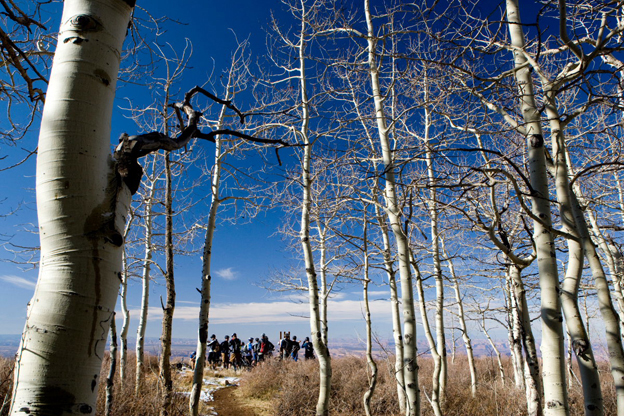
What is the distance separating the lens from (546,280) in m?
2.67

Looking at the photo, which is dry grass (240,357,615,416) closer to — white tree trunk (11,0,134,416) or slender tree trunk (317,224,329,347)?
slender tree trunk (317,224,329,347)

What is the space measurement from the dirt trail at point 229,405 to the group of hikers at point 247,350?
15.6 feet

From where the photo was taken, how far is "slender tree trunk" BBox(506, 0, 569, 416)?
2504 millimetres

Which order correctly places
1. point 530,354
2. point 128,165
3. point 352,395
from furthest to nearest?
1. point 352,395
2. point 530,354
3. point 128,165

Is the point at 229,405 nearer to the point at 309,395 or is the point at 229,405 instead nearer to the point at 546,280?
the point at 309,395

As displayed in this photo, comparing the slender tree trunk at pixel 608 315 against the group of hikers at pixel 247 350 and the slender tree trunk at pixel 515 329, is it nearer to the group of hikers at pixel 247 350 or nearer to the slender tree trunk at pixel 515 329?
the slender tree trunk at pixel 515 329

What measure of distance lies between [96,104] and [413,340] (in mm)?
4435

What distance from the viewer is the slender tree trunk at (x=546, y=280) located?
2.50m

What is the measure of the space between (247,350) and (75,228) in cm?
1766

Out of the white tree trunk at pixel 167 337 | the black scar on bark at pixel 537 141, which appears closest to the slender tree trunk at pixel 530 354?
the black scar on bark at pixel 537 141

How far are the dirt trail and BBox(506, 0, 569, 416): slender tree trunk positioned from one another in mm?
7774

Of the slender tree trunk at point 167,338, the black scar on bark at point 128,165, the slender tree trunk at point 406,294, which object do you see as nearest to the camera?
the black scar on bark at point 128,165

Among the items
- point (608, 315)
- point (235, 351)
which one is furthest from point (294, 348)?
point (608, 315)

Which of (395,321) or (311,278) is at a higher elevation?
(311,278)
